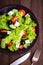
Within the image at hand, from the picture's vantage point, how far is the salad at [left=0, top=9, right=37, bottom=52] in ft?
3.77

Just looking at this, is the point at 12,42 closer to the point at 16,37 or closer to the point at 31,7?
the point at 16,37

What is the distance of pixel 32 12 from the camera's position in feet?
4.22

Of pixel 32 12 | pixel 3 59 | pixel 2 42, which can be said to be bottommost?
pixel 3 59

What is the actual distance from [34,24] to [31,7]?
179mm

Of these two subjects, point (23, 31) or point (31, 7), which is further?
point (31, 7)

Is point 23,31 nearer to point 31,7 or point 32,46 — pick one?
point 32,46

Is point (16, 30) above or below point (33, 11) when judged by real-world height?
below

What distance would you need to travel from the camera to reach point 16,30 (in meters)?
1.17

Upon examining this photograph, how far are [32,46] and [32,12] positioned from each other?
243mm

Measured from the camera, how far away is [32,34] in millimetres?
1181

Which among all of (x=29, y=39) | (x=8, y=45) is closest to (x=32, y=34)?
(x=29, y=39)

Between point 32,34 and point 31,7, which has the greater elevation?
point 31,7

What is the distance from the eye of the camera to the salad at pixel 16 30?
3.77 ft

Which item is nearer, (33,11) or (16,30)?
(16,30)
